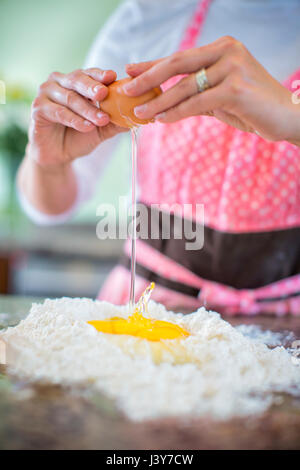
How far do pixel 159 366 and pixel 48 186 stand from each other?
0.62 meters

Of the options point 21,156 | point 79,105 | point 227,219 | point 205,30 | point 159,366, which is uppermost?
point 21,156

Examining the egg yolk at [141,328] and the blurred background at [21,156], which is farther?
the blurred background at [21,156]

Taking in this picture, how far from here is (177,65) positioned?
52 cm

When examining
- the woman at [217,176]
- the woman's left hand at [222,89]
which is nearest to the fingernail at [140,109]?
the woman's left hand at [222,89]

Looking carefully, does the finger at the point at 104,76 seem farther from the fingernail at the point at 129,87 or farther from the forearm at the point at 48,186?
the forearm at the point at 48,186

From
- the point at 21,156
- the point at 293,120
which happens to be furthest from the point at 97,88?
the point at 21,156

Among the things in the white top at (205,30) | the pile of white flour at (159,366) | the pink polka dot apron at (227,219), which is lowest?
the pile of white flour at (159,366)

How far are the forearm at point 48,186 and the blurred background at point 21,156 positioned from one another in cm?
139

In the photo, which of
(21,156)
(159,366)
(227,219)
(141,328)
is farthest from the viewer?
(21,156)

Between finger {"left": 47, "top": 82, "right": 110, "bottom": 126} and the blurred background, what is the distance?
5.86 ft

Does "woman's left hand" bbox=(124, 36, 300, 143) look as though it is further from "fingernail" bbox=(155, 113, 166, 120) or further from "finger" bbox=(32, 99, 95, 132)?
"finger" bbox=(32, 99, 95, 132)

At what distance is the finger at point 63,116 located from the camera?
2.11ft

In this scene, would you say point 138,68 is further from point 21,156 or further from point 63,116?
point 21,156
